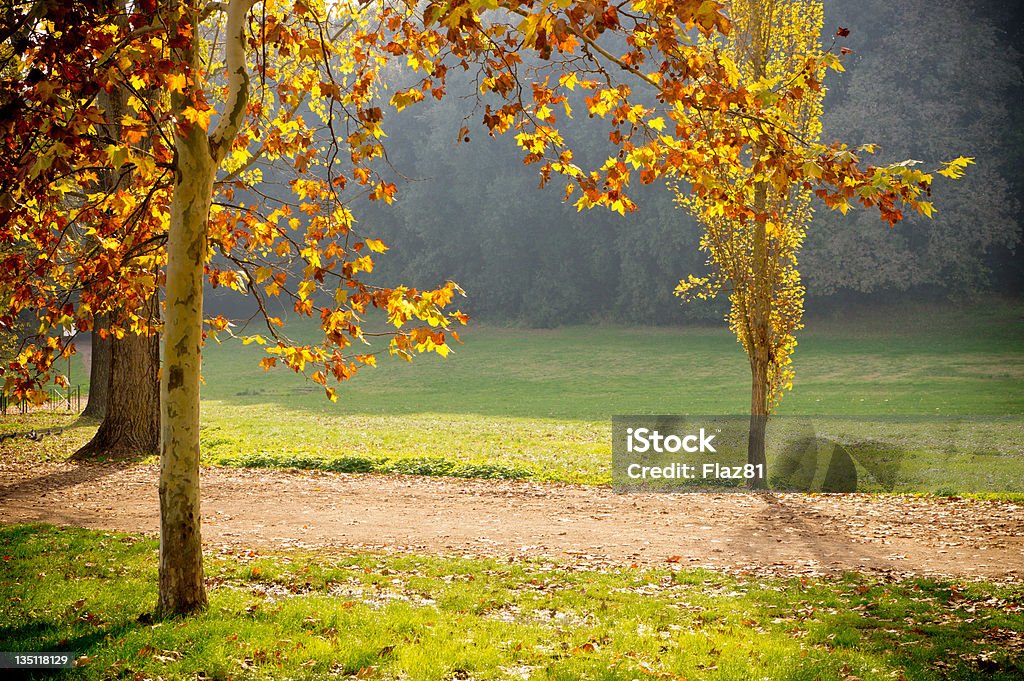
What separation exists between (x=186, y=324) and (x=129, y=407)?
34.3 feet

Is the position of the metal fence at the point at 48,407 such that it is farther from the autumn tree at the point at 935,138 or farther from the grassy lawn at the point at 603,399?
the autumn tree at the point at 935,138

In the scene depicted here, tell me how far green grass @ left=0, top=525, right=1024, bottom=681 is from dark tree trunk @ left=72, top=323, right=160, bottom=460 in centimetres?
703

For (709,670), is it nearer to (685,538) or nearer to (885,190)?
(885,190)

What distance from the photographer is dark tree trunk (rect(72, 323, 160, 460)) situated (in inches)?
586

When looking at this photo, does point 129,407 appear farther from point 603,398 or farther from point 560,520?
point 603,398

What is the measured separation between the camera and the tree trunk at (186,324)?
19.1 ft

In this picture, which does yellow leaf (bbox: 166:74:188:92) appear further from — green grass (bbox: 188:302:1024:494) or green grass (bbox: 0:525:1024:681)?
green grass (bbox: 188:302:1024:494)

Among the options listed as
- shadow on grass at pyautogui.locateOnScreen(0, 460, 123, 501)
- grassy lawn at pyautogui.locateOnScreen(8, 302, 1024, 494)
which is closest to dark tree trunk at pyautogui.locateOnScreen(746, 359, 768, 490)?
grassy lawn at pyautogui.locateOnScreen(8, 302, 1024, 494)

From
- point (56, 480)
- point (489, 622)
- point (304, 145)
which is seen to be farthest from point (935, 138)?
point (489, 622)

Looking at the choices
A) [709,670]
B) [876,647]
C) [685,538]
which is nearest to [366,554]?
[685,538]

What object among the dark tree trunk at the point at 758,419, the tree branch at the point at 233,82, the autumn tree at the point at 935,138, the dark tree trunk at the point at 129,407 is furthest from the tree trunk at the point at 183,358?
the autumn tree at the point at 935,138

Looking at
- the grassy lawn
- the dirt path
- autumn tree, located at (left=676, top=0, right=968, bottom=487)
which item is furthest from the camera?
the grassy lawn

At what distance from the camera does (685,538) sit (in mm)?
9570

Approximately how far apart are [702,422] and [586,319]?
2714 cm
